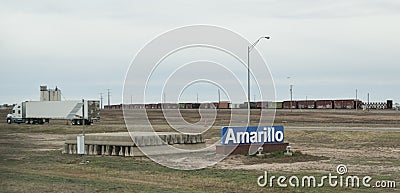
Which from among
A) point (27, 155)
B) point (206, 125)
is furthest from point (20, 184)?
point (206, 125)

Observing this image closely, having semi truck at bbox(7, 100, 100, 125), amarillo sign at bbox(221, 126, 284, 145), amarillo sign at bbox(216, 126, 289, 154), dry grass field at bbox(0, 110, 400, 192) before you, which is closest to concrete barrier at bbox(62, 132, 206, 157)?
dry grass field at bbox(0, 110, 400, 192)

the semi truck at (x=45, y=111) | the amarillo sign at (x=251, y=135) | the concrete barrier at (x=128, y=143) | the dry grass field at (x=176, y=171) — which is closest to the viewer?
the dry grass field at (x=176, y=171)

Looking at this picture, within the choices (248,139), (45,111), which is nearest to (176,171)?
(248,139)

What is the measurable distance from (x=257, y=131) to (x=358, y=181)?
10525mm

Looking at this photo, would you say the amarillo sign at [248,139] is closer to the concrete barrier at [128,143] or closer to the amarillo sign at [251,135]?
the amarillo sign at [251,135]

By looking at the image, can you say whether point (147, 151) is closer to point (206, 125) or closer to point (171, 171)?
point (171, 171)

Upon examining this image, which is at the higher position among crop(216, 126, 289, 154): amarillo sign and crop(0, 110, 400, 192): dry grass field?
crop(216, 126, 289, 154): amarillo sign

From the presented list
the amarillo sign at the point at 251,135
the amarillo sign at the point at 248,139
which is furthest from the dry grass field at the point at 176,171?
the amarillo sign at the point at 251,135

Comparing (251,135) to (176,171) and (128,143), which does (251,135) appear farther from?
(176,171)

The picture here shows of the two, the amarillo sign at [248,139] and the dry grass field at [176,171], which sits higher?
the amarillo sign at [248,139]

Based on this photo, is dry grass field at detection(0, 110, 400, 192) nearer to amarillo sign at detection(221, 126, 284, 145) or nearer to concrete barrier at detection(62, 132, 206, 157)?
concrete barrier at detection(62, 132, 206, 157)

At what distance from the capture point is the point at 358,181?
20.3 metres

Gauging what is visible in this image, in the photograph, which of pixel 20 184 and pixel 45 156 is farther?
pixel 45 156

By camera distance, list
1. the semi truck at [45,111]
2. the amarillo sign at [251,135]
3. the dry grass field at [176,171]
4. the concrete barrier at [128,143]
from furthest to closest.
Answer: the semi truck at [45,111]
the concrete barrier at [128,143]
the amarillo sign at [251,135]
the dry grass field at [176,171]
